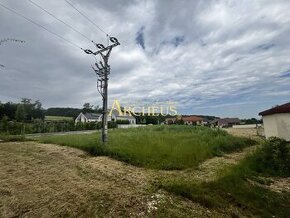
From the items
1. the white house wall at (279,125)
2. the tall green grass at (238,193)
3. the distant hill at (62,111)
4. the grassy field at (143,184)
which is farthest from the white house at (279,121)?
the distant hill at (62,111)

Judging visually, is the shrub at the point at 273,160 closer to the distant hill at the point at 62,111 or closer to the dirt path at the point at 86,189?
the dirt path at the point at 86,189

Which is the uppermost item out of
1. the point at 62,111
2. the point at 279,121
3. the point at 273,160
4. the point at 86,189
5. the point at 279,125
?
the point at 62,111

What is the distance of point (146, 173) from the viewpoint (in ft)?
28.9

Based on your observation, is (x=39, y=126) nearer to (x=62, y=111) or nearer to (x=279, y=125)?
(x=279, y=125)

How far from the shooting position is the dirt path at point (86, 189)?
5770 millimetres

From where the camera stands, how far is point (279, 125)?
17.3m

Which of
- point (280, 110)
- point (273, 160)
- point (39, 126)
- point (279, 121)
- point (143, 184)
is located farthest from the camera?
point (39, 126)

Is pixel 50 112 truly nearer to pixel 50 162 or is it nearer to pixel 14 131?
pixel 14 131

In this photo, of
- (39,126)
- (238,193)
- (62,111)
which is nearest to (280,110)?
(238,193)

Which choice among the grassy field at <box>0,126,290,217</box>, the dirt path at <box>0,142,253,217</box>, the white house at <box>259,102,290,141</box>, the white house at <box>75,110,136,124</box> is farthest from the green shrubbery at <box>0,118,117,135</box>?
the white house at <box>259,102,290,141</box>

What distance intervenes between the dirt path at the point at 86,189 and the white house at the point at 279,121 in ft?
28.7

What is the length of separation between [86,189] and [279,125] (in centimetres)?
1476

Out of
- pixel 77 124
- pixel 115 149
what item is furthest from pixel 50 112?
pixel 115 149

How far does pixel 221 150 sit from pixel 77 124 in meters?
30.3
